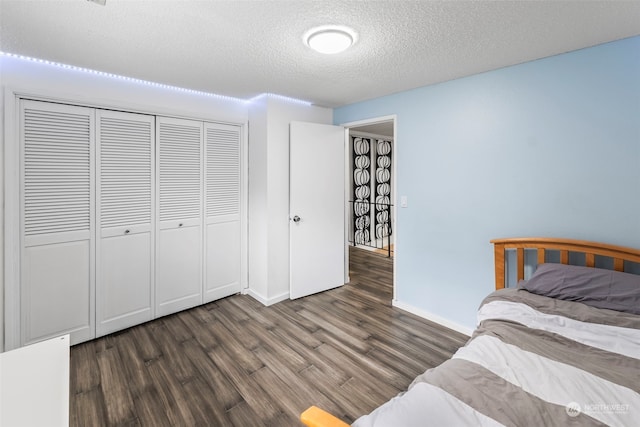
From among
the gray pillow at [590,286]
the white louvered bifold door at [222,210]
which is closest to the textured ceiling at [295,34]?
the white louvered bifold door at [222,210]

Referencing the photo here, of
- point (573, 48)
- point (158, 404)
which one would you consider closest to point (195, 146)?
point (158, 404)

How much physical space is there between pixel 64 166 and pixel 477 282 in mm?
3706

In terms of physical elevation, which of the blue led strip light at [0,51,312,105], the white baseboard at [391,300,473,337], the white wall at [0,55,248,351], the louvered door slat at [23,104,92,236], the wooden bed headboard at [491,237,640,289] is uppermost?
the blue led strip light at [0,51,312,105]

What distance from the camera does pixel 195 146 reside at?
10.8 feet

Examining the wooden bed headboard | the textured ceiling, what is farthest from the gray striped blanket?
the textured ceiling

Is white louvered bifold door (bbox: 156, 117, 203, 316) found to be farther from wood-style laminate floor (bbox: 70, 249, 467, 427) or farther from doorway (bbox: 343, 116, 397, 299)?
doorway (bbox: 343, 116, 397, 299)

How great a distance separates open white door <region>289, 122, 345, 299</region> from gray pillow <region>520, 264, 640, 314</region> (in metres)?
2.25

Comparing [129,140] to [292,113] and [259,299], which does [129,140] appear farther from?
[259,299]

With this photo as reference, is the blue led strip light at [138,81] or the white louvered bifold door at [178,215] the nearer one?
the blue led strip light at [138,81]

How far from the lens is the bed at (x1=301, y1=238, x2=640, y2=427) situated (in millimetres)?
1005

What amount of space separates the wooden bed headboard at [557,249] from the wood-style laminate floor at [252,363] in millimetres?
807

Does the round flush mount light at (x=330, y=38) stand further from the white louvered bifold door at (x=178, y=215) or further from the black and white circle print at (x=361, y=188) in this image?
the black and white circle print at (x=361, y=188)

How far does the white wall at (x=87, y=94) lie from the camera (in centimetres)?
224

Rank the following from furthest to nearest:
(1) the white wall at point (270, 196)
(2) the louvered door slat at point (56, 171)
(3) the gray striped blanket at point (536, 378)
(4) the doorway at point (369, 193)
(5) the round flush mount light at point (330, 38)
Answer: (4) the doorway at point (369, 193)
(1) the white wall at point (270, 196)
(2) the louvered door slat at point (56, 171)
(5) the round flush mount light at point (330, 38)
(3) the gray striped blanket at point (536, 378)
